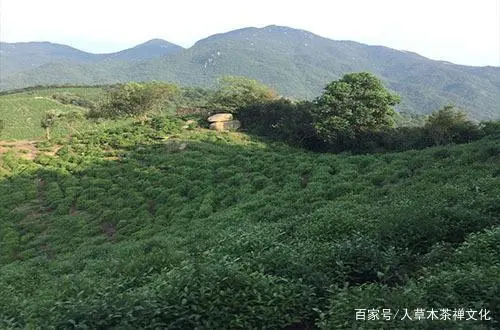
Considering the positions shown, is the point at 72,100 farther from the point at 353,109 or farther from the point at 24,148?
the point at 353,109

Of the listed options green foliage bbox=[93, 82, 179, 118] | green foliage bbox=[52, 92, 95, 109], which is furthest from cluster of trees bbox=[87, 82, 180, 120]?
green foliage bbox=[52, 92, 95, 109]

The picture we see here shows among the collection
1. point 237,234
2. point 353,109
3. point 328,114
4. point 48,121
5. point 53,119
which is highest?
point 353,109

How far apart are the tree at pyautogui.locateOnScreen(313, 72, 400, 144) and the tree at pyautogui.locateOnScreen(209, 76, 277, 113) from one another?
8849 millimetres

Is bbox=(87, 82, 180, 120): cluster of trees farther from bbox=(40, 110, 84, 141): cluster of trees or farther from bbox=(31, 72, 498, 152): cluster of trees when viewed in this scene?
bbox=(40, 110, 84, 141): cluster of trees

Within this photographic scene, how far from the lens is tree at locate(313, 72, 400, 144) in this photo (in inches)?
1179

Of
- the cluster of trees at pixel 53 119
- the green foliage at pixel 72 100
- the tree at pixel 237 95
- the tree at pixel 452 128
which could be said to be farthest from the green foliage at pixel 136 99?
the green foliage at pixel 72 100

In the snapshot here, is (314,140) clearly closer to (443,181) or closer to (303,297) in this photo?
(443,181)

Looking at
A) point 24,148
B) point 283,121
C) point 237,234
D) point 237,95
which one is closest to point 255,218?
point 237,234

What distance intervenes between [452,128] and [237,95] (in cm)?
1883

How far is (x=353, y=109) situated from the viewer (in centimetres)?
3052

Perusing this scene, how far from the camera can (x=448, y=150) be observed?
19.4 m

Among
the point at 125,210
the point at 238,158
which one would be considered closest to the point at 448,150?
the point at 238,158

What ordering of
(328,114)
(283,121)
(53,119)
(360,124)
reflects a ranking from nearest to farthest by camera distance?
(360,124), (328,114), (283,121), (53,119)

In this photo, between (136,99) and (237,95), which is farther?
(136,99)
